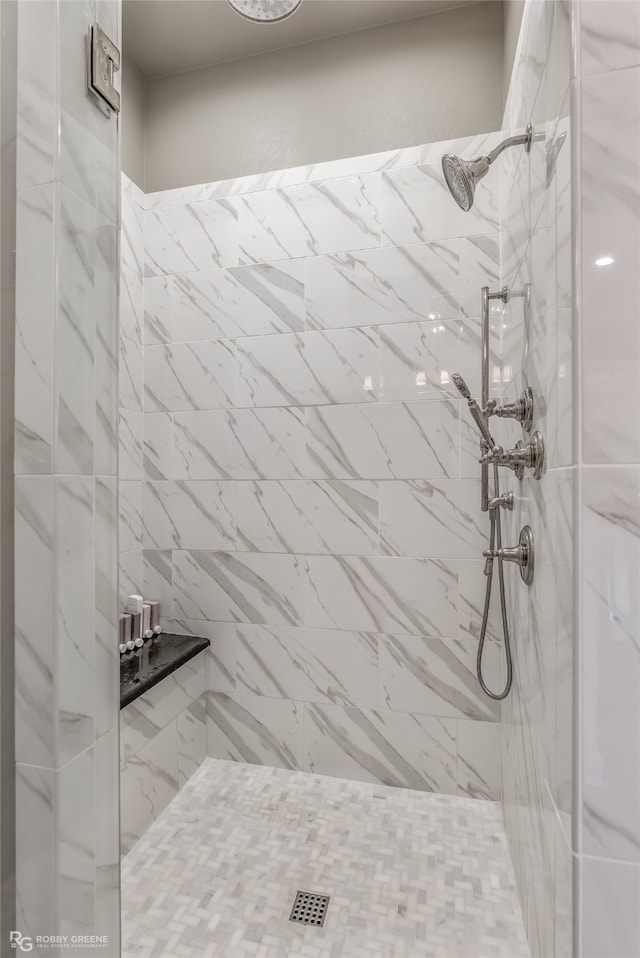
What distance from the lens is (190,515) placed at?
6.92 ft

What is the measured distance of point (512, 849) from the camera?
1.52 metres

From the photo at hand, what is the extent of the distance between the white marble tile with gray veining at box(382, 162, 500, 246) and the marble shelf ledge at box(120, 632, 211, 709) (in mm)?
1692

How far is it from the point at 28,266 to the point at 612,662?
3.23 ft

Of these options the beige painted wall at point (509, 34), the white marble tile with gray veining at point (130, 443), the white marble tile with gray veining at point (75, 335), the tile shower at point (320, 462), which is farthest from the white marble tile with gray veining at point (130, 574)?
the beige painted wall at point (509, 34)

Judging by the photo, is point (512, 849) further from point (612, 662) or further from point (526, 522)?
point (612, 662)

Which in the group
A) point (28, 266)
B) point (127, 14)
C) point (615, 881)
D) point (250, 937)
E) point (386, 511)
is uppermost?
point (127, 14)

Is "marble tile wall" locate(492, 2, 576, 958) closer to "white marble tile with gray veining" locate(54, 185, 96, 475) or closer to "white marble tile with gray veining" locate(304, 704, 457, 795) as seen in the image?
"white marble tile with gray veining" locate(304, 704, 457, 795)

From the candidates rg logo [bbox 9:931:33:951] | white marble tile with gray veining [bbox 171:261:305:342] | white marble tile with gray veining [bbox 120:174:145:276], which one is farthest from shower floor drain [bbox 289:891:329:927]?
white marble tile with gray veining [bbox 120:174:145:276]

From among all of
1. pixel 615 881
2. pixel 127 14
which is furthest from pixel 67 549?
pixel 127 14

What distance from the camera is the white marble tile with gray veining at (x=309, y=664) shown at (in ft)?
6.29

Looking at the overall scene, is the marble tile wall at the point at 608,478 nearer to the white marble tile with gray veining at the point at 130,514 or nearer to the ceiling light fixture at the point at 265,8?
the ceiling light fixture at the point at 265,8

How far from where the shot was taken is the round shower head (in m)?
1.29

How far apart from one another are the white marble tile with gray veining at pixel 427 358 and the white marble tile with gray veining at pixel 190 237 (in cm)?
76

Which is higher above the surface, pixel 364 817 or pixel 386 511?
pixel 386 511
